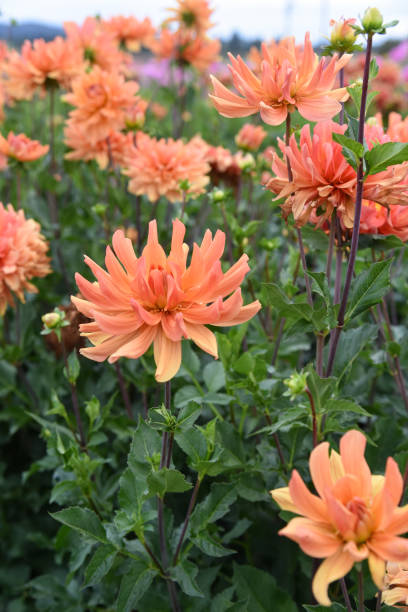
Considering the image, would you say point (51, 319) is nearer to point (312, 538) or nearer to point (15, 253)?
point (15, 253)

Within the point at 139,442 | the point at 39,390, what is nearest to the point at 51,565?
the point at 39,390

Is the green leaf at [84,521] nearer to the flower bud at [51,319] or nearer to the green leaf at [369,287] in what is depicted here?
the flower bud at [51,319]

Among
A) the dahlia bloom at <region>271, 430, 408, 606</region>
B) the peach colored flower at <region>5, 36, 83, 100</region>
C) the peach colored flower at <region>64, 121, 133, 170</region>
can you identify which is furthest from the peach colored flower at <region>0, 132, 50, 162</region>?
the dahlia bloom at <region>271, 430, 408, 606</region>

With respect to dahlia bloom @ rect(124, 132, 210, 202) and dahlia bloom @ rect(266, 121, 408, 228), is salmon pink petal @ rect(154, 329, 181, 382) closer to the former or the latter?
dahlia bloom @ rect(266, 121, 408, 228)

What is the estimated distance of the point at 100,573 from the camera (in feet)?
3.35

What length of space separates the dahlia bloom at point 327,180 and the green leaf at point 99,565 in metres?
0.70

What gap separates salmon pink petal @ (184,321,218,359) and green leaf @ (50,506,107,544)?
49cm

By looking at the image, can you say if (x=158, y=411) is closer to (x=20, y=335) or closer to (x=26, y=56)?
(x=20, y=335)

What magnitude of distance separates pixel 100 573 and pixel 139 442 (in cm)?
26

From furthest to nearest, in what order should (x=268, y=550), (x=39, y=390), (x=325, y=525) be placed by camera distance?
(x=39, y=390) < (x=268, y=550) < (x=325, y=525)

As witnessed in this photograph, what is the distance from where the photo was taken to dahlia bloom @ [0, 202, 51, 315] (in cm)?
142

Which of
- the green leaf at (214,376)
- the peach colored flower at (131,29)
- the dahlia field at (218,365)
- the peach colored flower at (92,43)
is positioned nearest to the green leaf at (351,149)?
the dahlia field at (218,365)

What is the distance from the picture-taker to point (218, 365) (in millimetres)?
1419

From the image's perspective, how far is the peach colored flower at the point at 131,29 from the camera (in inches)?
108
